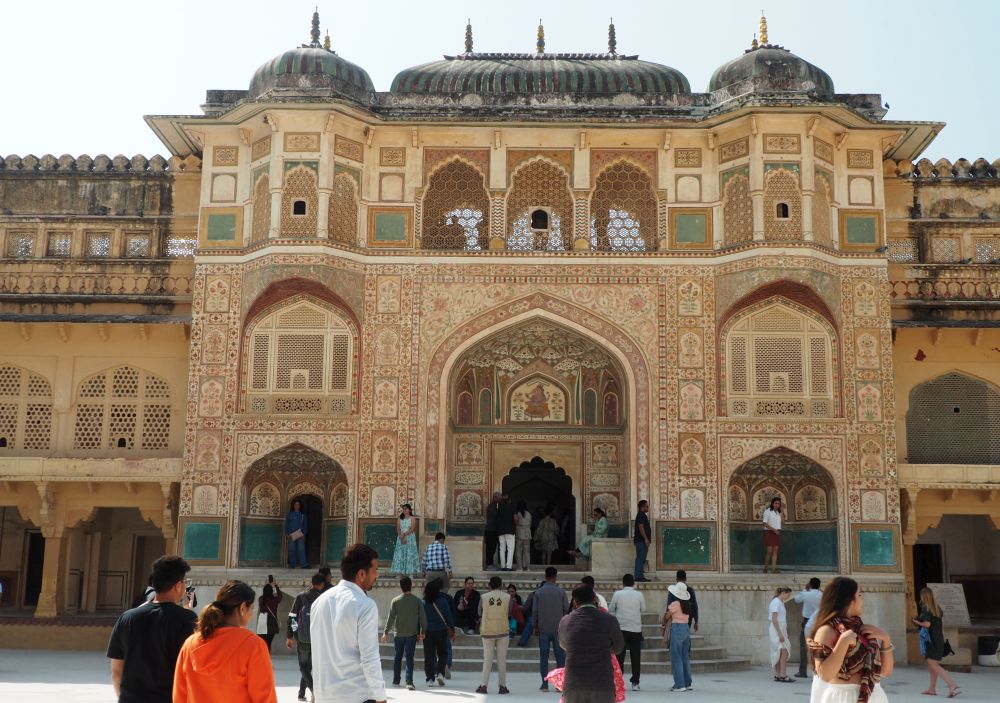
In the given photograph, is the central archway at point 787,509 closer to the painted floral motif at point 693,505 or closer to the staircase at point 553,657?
the painted floral motif at point 693,505

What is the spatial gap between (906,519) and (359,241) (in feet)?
30.0

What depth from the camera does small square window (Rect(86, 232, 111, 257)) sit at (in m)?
19.8

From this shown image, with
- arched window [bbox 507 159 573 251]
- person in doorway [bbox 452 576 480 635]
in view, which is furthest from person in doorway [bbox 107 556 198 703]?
arched window [bbox 507 159 573 251]

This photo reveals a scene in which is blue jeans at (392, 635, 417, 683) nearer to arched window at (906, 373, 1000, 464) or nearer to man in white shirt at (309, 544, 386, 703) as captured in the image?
man in white shirt at (309, 544, 386, 703)

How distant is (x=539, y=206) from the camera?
18.7 metres

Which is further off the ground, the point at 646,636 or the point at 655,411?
the point at 655,411

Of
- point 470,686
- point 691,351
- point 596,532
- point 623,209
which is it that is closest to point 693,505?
point 596,532

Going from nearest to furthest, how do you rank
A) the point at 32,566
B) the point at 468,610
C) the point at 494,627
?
the point at 494,627, the point at 468,610, the point at 32,566

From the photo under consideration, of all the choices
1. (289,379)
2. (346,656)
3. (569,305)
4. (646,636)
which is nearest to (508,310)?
(569,305)

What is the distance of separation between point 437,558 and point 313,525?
3904mm

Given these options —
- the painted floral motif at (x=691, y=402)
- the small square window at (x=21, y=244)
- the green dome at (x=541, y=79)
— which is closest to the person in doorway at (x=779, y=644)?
the painted floral motif at (x=691, y=402)

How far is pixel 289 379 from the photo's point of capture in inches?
702

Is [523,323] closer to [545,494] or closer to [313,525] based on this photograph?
[545,494]

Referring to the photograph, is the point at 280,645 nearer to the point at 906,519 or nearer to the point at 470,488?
the point at 470,488
